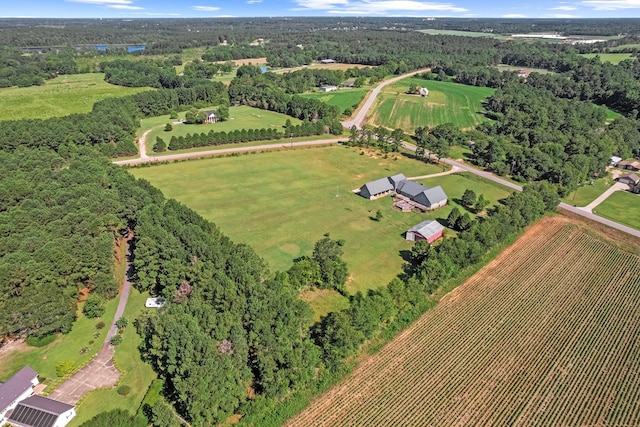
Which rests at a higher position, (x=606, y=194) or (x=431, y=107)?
(x=431, y=107)

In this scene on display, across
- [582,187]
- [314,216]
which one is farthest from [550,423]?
[582,187]

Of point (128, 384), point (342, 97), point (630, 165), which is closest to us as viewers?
point (128, 384)

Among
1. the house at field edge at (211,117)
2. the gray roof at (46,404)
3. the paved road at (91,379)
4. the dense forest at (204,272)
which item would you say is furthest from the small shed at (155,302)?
the house at field edge at (211,117)

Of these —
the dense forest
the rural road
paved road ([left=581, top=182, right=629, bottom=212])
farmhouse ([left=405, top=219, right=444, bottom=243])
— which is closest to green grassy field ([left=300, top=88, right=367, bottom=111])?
the rural road

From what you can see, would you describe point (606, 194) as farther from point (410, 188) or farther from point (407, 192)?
point (407, 192)

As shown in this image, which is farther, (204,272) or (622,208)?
(622,208)

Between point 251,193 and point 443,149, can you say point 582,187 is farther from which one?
point 251,193

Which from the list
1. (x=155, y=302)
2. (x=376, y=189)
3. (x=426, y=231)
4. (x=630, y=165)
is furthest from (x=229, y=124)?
(x=630, y=165)
